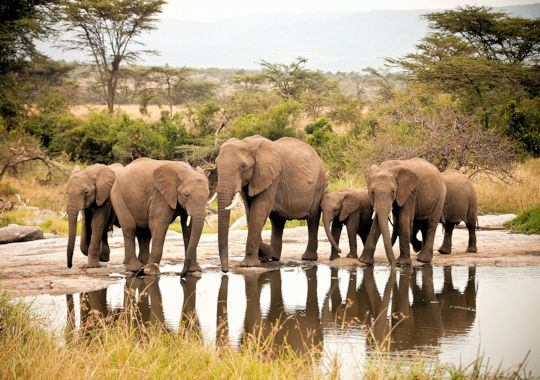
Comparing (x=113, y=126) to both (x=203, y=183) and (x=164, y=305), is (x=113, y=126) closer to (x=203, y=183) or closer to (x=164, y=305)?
(x=203, y=183)

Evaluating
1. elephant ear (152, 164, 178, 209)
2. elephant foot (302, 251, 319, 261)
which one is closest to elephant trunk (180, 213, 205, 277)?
elephant ear (152, 164, 178, 209)

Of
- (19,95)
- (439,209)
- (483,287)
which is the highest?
(19,95)

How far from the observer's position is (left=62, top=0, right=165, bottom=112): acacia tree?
1555 inches

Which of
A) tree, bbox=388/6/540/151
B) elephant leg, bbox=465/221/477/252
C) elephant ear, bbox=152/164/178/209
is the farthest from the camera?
tree, bbox=388/6/540/151

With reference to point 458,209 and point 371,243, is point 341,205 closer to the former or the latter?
point 371,243

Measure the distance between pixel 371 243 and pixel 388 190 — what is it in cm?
102

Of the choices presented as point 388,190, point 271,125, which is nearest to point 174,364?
point 388,190

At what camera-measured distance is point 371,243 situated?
36.9 feet

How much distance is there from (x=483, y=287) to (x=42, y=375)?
631cm

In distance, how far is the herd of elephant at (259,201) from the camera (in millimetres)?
10414

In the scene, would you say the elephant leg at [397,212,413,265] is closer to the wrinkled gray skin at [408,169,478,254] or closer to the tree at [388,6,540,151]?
the wrinkled gray skin at [408,169,478,254]

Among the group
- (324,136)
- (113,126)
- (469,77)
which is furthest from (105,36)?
(469,77)

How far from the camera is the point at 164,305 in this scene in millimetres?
8375

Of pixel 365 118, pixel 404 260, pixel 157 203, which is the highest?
pixel 365 118
